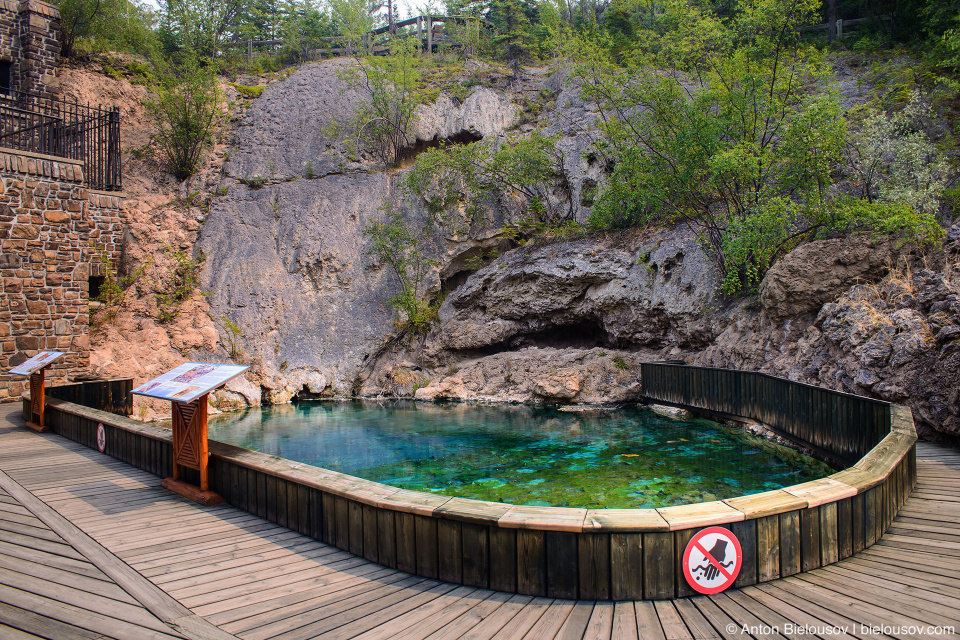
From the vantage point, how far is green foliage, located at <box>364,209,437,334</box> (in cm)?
1880

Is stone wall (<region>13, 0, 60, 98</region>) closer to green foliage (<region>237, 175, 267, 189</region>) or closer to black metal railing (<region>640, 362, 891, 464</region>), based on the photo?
green foliage (<region>237, 175, 267, 189</region>)

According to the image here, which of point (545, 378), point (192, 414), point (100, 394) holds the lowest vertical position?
point (545, 378)

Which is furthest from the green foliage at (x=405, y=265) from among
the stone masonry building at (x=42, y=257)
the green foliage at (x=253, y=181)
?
the stone masonry building at (x=42, y=257)

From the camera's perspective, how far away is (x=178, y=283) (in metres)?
18.4

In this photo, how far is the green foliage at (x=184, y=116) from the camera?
2041 centimetres

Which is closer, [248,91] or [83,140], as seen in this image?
[83,140]

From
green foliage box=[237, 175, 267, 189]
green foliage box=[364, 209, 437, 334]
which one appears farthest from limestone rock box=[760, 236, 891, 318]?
green foliage box=[237, 175, 267, 189]

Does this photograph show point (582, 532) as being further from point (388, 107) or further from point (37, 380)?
point (388, 107)

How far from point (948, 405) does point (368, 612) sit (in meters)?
7.91

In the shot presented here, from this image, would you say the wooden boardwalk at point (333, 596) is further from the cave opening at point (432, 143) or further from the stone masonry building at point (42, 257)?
the cave opening at point (432, 143)

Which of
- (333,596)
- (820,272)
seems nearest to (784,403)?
(820,272)

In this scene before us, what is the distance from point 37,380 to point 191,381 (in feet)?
18.8

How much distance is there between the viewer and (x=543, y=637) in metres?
2.95

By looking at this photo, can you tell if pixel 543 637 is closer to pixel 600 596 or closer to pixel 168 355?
pixel 600 596
